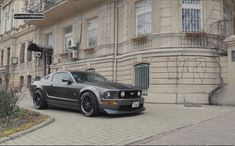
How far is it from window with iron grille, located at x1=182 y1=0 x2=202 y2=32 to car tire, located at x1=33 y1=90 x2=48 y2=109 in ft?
25.3

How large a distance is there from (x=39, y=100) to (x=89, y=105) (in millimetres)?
3194

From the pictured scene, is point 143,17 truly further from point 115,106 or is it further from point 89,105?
point 115,106

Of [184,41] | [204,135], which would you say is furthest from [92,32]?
[204,135]

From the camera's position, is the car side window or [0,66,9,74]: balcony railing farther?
[0,66,9,74]: balcony railing

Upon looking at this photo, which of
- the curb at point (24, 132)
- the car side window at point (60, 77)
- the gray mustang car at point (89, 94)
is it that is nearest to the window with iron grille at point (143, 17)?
the gray mustang car at point (89, 94)

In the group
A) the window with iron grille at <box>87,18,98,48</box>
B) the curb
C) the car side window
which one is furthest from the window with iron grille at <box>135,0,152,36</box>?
the curb

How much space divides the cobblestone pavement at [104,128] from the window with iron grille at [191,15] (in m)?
6.39

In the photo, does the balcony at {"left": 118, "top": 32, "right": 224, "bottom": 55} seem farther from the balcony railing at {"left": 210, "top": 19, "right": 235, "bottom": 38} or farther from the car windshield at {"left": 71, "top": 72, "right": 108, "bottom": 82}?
the car windshield at {"left": 71, "top": 72, "right": 108, "bottom": 82}

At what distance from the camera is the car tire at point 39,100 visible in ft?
39.9

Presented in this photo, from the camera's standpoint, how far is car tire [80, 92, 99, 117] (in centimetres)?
973

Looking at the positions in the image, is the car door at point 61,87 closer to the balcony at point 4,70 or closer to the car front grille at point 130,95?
the car front grille at point 130,95

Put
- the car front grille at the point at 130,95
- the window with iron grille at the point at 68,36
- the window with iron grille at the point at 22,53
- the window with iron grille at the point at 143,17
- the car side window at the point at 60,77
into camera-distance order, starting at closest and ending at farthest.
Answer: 1. the car front grille at the point at 130,95
2. the car side window at the point at 60,77
3. the window with iron grille at the point at 143,17
4. the window with iron grille at the point at 68,36
5. the window with iron grille at the point at 22,53

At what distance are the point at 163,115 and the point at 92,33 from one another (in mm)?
12267

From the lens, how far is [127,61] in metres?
17.2
